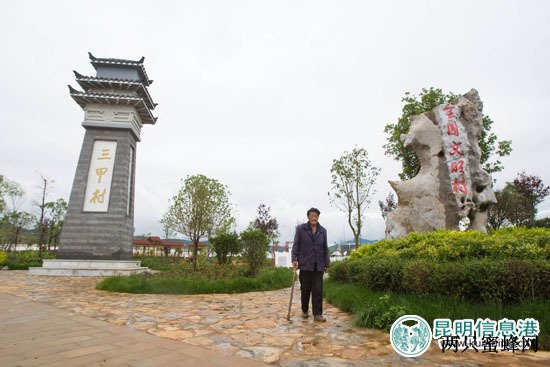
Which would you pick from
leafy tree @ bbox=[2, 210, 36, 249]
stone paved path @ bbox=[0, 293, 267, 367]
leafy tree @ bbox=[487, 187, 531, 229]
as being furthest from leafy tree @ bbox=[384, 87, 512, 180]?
leafy tree @ bbox=[2, 210, 36, 249]

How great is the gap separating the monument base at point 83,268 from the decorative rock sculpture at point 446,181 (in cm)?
1061

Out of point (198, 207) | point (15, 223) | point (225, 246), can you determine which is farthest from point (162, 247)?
point (225, 246)

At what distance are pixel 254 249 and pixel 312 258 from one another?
5.87 meters

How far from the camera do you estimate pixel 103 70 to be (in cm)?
1770

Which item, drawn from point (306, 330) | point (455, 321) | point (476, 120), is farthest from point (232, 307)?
point (476, 120)

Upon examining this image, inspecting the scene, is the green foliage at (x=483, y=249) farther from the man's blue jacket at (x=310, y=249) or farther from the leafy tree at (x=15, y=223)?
the leafy tree at (x=15, y=223)

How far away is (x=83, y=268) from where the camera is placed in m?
14.4

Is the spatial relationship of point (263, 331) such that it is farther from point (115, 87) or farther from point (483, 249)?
point (115, 87)

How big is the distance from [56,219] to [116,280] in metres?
24.6

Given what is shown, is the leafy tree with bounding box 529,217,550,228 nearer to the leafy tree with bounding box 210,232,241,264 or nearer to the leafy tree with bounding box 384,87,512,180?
the leafy tree with bounding box 384,87,512,180

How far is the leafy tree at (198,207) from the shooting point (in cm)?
2058

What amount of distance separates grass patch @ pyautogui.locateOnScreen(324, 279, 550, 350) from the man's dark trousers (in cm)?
61

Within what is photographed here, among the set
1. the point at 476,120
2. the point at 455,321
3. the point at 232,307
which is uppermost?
the point at 476,120

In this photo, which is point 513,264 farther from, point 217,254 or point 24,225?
point 24,225
